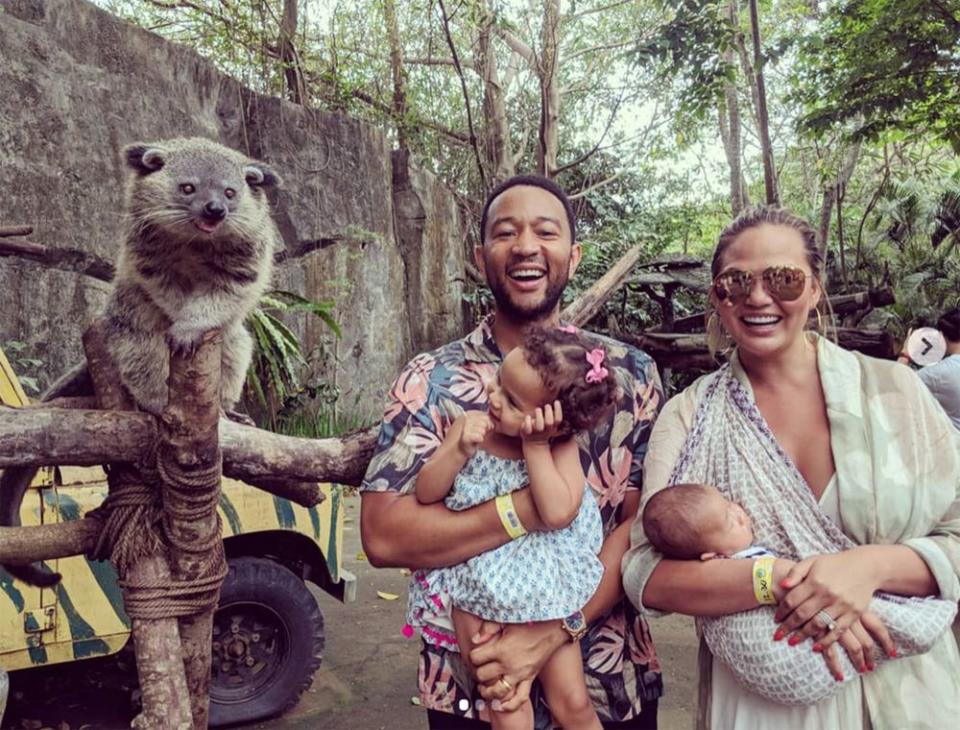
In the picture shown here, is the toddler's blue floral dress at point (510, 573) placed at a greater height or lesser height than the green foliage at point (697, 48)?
lesser

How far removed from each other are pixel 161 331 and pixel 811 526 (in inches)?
A: 86.6

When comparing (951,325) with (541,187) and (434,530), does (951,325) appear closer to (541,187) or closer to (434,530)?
(541,187)

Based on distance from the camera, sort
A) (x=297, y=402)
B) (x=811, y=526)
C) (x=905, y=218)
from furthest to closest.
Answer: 1. (x=905, y=218)
2. (x=297, y=402)
3. (x=811, y=526)

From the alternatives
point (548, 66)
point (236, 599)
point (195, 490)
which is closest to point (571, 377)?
point (195, 490)

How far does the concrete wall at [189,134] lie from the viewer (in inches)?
271

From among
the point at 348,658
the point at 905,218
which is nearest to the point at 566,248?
the point at 348,658

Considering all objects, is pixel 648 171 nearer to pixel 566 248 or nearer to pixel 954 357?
pixel 954 357

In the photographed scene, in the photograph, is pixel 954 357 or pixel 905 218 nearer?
pixel 954 357

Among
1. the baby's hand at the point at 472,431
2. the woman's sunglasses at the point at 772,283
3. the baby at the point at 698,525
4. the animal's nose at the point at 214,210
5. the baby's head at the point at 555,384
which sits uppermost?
the animal's nose at the point at 214,210

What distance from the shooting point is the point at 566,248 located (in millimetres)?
2162

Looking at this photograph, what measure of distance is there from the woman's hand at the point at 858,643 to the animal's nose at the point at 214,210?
2.16 meters

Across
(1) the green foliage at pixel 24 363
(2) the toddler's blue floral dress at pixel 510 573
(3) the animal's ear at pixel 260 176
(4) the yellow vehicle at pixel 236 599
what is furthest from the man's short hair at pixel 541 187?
(1) the green foliage at pixel 24 363

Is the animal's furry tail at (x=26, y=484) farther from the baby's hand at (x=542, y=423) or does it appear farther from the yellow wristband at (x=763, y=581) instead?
the yellow wristband at (x=763, y=581)

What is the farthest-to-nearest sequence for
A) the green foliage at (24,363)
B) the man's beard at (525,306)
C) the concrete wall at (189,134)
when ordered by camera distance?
1. the concrete wall at (189,134)
2. the green foliage at (24,363)
3. the man's beard at (525,306)
